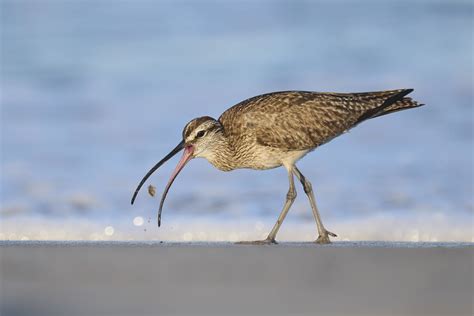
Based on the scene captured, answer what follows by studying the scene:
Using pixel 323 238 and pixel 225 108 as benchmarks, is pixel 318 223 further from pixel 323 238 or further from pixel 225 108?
pixel 225 108

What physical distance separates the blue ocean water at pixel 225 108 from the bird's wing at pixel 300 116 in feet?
3.43

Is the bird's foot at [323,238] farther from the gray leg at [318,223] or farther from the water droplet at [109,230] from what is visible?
the water droplet at [109,230]

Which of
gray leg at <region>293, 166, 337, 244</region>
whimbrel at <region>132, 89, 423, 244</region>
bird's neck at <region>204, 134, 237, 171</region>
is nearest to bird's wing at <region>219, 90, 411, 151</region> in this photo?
whimbrel at <region>132, 89, 423, 244</region>

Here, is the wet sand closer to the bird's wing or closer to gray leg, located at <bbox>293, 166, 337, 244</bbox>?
gray leg, located at <bbox>293, 166, 337, 244</bbox>

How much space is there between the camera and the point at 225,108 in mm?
17438

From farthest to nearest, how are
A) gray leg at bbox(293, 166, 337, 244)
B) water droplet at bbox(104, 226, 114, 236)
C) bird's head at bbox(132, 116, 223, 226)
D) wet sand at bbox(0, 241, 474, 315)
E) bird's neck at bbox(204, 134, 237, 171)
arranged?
water droplet at bbox(104, 226, 114, 236) → bird's neck at bbox(204, 134, 237, 171) → bird's head at bbox(132, 116, 223, 226) → gray leg at bbox(293, 166, 337, 244) → wet sand at bbox(0, 241, 474, 315)

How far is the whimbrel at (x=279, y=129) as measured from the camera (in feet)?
36.2

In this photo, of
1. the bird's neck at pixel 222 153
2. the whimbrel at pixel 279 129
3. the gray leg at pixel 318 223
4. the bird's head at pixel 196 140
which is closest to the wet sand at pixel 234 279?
the gray leg at pixel 318 223

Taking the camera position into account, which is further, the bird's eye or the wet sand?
the bird's eye

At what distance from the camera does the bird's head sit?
11.0 metres

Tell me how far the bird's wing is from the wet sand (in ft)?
6.42
